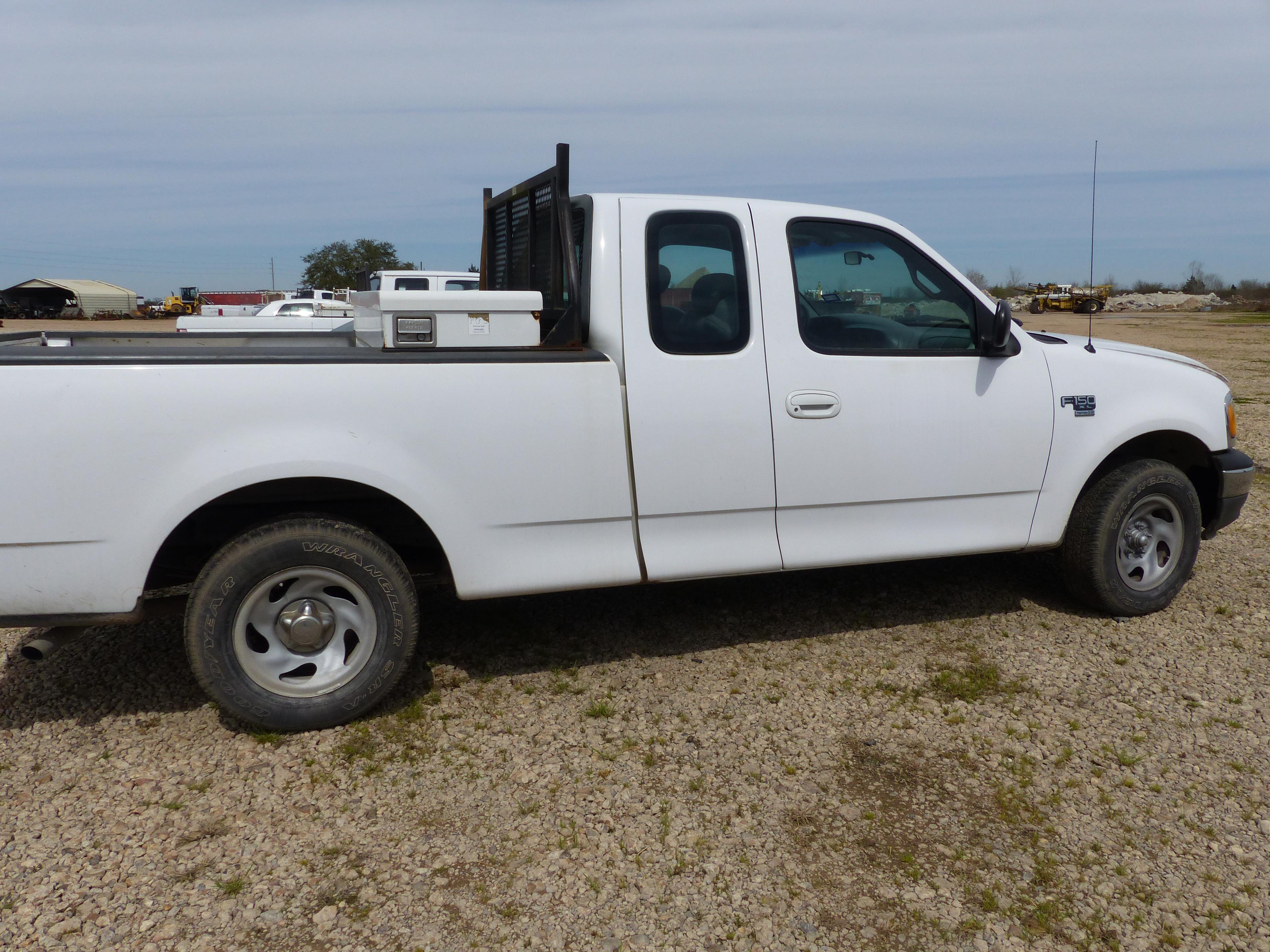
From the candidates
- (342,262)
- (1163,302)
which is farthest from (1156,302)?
(342,262)

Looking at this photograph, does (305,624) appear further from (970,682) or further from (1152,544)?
(1152,544)

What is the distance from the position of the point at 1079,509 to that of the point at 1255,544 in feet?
7.56

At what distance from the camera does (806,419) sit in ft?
14.3

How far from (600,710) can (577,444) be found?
1.11 metres

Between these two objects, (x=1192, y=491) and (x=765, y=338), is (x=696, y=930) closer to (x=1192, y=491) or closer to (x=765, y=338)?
(x=765, y=338)

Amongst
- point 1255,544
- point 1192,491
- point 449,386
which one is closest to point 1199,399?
point 1192,491

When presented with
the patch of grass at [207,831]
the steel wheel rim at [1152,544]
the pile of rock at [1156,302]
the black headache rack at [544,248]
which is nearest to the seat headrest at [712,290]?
the black headache rack at [544,248]

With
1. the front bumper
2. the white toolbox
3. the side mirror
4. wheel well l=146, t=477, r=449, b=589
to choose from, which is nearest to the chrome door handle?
the side mirror

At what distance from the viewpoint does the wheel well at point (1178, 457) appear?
5.19 meters

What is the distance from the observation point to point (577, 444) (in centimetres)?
404

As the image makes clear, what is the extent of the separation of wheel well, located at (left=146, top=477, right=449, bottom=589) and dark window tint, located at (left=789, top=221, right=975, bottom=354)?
1870 millimetres

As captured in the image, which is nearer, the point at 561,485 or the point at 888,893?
the point at 888,893

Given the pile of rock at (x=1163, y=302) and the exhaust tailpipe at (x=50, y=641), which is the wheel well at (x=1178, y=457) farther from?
the pile of rock at (x=1163, y=302)

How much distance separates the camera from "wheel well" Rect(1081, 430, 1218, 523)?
5.19 meters
